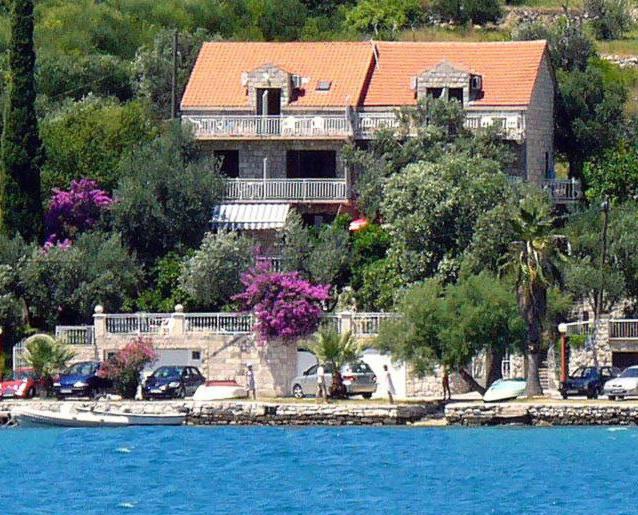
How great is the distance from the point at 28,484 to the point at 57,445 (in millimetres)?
8351

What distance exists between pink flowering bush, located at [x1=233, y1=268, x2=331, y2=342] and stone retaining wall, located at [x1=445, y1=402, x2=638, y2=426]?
737 cm

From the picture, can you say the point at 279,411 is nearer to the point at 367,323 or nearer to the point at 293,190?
the point at 367,323

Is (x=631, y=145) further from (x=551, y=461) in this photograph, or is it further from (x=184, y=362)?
(x=551, y=461)

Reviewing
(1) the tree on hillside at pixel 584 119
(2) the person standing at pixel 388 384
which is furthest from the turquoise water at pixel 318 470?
(1) the tree on hillside at pixel 584 119

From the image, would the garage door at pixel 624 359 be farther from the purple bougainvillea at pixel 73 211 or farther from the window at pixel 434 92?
the purple bougainvillea at pixel 73 211

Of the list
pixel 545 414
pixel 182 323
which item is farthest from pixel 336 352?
pixel 545 414

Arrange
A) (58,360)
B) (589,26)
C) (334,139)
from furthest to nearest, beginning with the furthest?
(589,26), (334,139), (58,360)

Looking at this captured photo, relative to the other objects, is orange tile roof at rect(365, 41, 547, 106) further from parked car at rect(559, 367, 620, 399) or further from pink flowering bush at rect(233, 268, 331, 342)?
parked car at rect(559, 367, 620, 399)

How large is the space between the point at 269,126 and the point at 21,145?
906cm

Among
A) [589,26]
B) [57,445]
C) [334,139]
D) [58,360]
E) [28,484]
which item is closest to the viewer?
[28,484]

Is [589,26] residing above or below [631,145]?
above

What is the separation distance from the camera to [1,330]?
7050cm

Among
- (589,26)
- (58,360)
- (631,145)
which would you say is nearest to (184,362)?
(58,360)

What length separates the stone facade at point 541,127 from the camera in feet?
257
